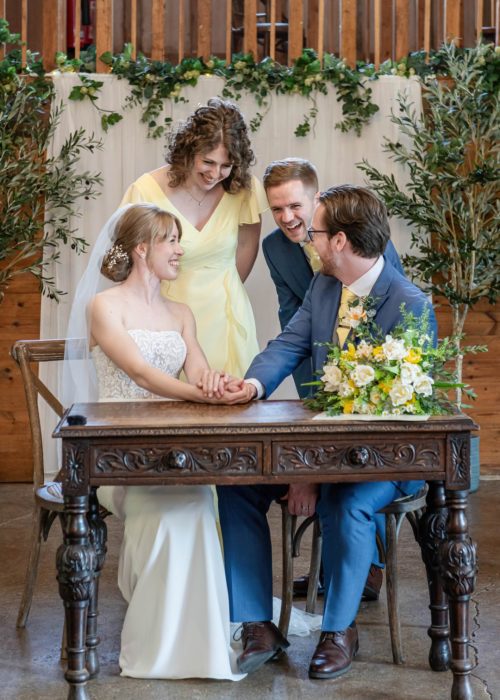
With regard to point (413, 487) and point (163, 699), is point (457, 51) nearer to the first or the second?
point (413, 487)

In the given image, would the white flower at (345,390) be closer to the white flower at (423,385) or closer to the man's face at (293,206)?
the white flower at (423,385)

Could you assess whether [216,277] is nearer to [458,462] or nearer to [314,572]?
[314,572]

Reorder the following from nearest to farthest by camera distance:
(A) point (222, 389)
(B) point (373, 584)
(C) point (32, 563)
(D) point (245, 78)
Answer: (A) point (222, 389) → (C) point (32, 563) → (B) point (373, 584) → (D) point (245, 78)

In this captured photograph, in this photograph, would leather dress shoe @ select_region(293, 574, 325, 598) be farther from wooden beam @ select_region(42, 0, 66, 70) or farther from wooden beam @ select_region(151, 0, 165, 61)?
wooden beam @ select_region(42, 0, 66, 70)

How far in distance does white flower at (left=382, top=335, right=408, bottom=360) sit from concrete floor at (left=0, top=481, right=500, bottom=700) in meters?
1.01

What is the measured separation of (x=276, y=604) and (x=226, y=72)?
3.62m

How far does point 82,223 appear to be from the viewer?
6.46 m

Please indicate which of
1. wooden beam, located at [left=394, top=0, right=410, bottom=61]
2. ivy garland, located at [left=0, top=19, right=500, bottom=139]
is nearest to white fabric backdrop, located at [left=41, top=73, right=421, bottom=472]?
ivy garland, located at [left=0, top=19, right=500, bottom=139]

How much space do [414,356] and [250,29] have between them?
4107mm

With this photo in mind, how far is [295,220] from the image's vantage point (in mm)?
4191

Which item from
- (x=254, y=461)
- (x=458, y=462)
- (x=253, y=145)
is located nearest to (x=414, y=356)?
(x=458, y=462)

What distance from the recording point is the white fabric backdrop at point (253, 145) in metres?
6.42

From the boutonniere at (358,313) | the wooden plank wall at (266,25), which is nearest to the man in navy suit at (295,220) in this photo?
the boutonniere at (358,313)

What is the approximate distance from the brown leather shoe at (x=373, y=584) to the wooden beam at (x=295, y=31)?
3.56 metres
